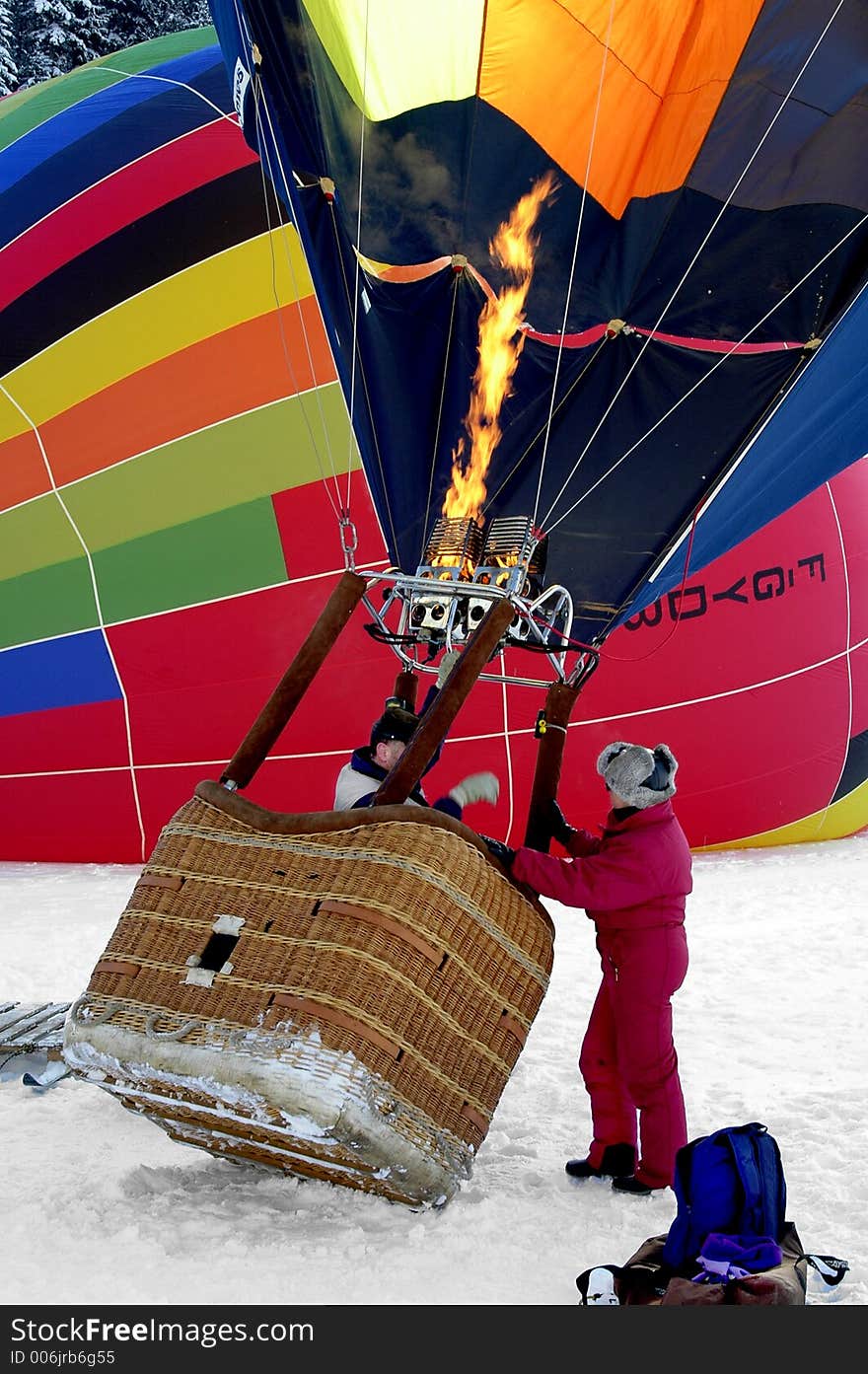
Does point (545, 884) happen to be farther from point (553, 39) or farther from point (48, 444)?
point (48, 444)

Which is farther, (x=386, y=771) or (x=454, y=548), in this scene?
(x=454, y=548)

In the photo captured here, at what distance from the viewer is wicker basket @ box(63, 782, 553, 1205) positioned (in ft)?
6.92

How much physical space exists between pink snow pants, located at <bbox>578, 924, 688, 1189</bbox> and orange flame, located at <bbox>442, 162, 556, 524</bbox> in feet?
3.77

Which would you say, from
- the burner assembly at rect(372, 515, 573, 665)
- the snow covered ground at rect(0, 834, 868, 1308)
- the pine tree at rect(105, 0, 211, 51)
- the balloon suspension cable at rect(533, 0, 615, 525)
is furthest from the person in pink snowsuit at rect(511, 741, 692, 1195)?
the pine tree at rect(105, 0, 211, 51)

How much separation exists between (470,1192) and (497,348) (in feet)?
6.48

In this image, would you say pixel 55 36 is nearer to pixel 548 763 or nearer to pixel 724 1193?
pixel 548 763

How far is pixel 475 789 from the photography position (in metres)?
2.70

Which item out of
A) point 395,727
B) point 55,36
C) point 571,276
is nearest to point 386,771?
point 395,727

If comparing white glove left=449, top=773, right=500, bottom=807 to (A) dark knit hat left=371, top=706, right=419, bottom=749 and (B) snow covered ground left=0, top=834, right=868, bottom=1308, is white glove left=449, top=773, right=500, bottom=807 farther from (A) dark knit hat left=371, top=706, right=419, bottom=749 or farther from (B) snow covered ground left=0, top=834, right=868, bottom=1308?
(B) snow covered ground left=0, top=834, right=868, bottom=1308

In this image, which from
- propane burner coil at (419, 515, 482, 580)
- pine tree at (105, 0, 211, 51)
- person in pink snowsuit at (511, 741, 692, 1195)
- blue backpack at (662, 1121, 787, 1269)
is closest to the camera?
blue backpack at (662, 1121, 787, 1269)

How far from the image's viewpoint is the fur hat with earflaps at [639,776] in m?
2.71

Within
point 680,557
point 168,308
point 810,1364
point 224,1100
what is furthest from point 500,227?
point 168,308

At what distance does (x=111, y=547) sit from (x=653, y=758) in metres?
3.52

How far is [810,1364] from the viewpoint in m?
1.82
